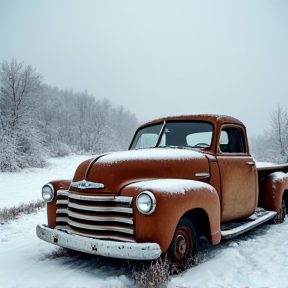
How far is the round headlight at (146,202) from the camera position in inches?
116

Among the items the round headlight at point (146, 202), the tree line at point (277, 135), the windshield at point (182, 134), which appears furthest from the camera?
the tree line at point (277, 135)

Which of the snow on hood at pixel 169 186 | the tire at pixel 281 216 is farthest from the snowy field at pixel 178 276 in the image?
the tire at pixel 281 216

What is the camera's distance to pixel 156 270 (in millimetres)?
2883

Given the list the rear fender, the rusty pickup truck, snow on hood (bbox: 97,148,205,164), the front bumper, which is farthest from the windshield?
the rear fender

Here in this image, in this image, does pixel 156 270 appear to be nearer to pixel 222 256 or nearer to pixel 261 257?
pixel 222 256

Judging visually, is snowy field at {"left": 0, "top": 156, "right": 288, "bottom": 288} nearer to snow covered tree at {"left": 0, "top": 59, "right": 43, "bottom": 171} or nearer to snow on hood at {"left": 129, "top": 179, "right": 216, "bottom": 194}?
snow on hood at {"left": 129, "top": 179, "right": 216, "bottom": 194}

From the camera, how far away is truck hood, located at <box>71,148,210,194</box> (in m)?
3.39

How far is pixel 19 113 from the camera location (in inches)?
1054

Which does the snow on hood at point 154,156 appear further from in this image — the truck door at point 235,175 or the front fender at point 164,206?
the truck door at point 235,175

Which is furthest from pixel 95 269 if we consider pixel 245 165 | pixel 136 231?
pixel 245 165

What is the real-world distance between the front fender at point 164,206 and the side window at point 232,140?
1660 mm

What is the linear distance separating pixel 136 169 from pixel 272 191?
355 cm

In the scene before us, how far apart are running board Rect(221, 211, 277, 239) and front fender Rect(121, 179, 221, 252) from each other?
0.78 meters

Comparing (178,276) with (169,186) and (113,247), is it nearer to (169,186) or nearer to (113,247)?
(113,247)
